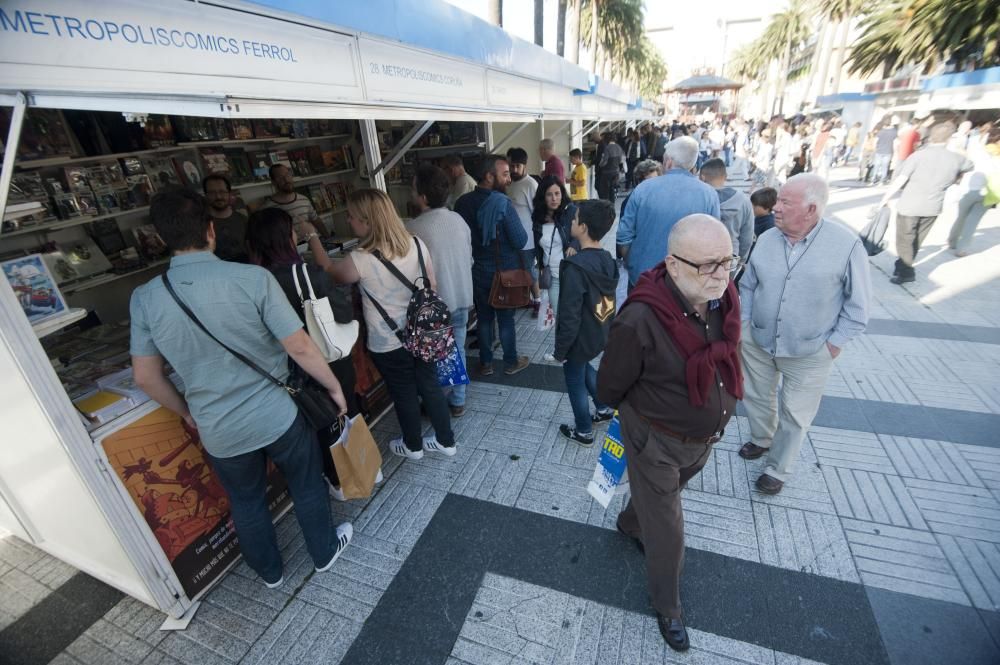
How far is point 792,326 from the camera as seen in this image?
7.80 ft

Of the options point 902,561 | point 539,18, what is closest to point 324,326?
point 902,561

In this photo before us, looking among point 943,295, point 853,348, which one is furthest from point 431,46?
point 943,295

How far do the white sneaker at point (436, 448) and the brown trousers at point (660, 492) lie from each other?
155cm

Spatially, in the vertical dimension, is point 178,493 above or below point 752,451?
above

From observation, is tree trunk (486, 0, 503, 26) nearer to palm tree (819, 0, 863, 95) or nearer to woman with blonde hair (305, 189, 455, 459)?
woman with blonde hair (305, 189, 455, 459)

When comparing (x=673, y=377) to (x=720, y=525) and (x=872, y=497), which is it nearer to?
(x=720, y=525)

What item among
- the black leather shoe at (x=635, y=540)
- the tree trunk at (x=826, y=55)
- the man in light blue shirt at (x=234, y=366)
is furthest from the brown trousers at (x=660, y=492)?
the tree trunk at (x=826, y=55)

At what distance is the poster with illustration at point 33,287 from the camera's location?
5.52 ft

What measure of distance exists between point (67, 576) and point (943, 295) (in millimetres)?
8285

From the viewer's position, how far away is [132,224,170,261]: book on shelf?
139 inches

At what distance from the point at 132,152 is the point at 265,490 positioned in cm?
280

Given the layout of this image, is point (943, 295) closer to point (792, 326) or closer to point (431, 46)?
point (792, 326)

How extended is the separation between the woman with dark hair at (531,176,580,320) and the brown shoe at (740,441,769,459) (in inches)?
65.1

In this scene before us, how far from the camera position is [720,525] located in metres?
2.53
